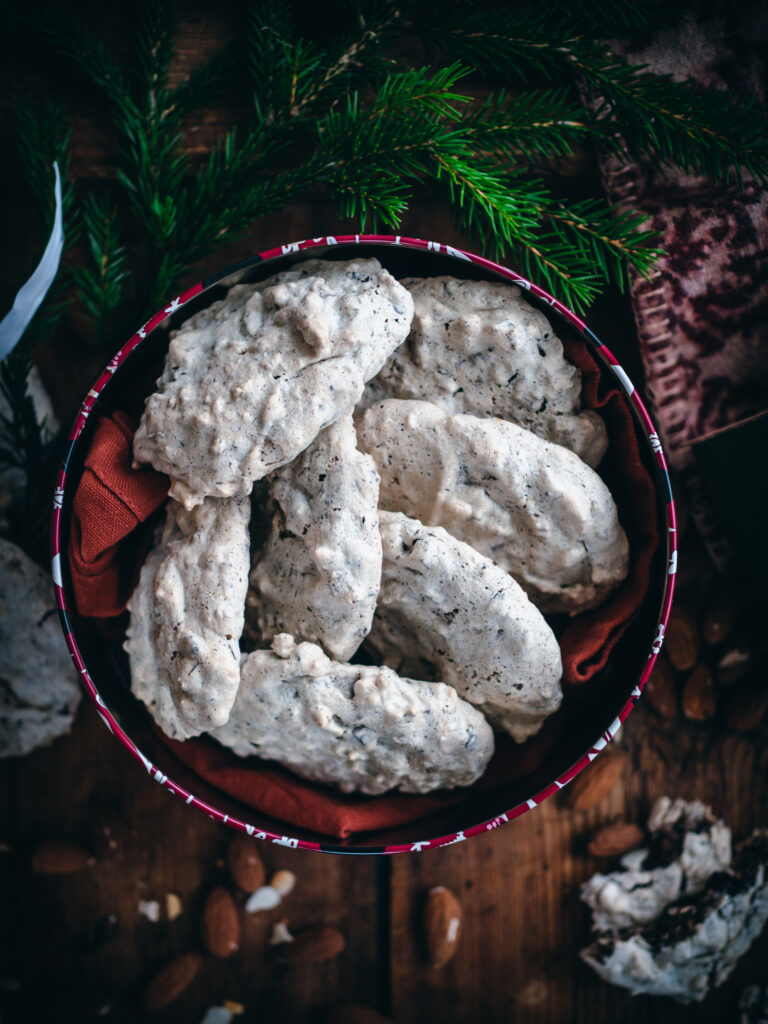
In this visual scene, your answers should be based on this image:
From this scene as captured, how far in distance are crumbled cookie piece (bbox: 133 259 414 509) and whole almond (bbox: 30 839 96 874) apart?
811mm

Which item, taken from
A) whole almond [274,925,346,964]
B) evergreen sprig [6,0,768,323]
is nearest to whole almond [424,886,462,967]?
whole almond [274,925,346,964]

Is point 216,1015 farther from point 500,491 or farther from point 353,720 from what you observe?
point 500,491

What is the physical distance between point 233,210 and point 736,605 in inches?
41.7

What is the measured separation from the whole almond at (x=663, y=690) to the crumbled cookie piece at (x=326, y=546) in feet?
2.17

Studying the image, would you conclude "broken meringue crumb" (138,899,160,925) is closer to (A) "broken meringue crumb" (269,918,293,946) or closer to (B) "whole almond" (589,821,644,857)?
(A) "broken meringue crumb" (269,918,293,946)

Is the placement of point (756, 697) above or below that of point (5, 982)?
above

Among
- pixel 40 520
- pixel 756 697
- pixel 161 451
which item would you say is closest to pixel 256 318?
pixel 161 451

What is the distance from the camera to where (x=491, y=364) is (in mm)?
1050

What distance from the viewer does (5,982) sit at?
1.37 m

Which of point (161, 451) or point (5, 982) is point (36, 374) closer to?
point (161, 451)

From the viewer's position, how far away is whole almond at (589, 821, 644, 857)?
4.55 ft

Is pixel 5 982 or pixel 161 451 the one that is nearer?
pixel 161 451

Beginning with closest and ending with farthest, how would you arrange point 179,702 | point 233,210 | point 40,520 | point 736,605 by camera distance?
point 179,702
point 233,210
point 40,520
point 736,605

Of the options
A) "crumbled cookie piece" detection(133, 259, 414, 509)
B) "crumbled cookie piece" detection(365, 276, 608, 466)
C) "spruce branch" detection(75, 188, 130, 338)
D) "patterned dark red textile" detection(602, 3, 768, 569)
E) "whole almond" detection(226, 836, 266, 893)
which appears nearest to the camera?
"crumbled cookie piece" detection(133, 259, 414, 509)
